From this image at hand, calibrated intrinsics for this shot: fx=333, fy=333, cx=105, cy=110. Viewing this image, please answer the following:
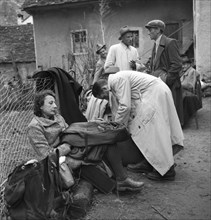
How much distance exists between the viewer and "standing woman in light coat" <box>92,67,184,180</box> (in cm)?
390

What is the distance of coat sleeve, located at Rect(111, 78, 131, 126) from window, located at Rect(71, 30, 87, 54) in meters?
10.8

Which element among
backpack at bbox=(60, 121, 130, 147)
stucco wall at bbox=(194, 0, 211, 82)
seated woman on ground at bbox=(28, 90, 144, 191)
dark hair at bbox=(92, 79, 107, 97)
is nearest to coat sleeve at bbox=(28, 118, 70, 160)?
seated woman on ground at bbox=(28, 90, 144, 191)

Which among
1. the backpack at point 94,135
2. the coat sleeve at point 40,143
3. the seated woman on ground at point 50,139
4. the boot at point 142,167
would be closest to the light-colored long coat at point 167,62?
the boot at point 142,167

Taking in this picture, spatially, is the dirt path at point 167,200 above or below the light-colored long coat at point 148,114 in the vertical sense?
below

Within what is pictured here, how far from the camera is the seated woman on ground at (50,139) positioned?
345 cm

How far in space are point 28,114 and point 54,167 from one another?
2.63 metres

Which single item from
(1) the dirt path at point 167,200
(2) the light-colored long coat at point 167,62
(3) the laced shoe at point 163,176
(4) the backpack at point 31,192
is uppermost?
(2) the light-colored long coat at point 167,62

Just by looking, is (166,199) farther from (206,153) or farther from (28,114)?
(28,114)

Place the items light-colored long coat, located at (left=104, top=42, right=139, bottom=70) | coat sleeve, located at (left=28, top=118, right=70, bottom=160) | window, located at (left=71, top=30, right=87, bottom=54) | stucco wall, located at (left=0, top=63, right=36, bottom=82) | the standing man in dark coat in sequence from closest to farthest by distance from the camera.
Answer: coat sleeve, located at (left=28, top=118, right=70, bottom=160) < the standing man in dark coat < light-colored long coat, located at (left=104, top=42, right=139, bottom=70) < window, located at (left=71, top=30, right=87, bottom=54) < stucco wall, located at (left=0, top=63, right=36, bottom=82)

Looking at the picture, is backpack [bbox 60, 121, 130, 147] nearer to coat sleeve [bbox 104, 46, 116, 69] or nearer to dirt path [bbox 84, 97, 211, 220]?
dirt path [bbox 84, 97, 211, 220]

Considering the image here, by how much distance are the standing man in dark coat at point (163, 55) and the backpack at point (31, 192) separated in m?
2.83

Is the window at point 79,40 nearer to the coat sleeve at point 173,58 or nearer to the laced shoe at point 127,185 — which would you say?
the coat sleeve at point 173,58

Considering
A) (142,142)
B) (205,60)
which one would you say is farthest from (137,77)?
(205,60)

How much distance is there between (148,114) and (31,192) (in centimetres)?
175
